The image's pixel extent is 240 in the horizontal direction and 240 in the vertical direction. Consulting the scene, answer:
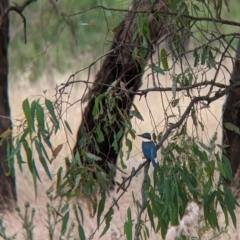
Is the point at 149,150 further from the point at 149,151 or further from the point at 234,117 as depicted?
the point at 234,117

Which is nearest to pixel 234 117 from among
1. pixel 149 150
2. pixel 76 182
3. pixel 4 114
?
pixel 4 114

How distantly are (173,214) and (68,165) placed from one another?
472 mm

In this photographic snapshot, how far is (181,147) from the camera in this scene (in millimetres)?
3055

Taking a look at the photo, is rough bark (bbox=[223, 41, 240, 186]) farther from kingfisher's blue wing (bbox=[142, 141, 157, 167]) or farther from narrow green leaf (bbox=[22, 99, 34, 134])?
narrow green leaf (bbox=[22, 99, 34, 134])

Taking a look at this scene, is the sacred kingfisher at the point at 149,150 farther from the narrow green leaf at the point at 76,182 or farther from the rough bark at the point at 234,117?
the rough bark at the point at 234,117

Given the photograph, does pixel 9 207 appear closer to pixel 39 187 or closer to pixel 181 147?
pixel 39 187

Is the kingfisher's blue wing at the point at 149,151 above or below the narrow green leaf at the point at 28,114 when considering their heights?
below

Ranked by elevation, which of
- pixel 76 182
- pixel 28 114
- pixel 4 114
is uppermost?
pixel 4 114

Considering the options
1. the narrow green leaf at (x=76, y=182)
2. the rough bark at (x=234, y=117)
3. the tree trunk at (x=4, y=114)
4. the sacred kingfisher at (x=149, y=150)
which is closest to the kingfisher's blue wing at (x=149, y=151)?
the sacred kingfisher at (x=149, y=150)

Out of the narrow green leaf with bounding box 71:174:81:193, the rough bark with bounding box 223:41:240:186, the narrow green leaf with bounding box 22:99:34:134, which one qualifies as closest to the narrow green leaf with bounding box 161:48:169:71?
the narrow green leaf with bounding box 71:174:81:193

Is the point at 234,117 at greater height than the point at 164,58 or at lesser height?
greater

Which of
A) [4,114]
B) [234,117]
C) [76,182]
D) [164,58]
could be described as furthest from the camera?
[4,114]

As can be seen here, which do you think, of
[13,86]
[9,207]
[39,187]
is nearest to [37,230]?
[9,207]

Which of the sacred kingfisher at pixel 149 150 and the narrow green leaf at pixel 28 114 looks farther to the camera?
the sacred kingfisher at pixel 149 150
